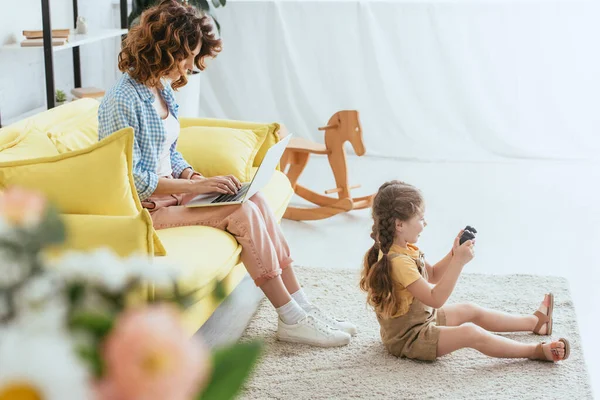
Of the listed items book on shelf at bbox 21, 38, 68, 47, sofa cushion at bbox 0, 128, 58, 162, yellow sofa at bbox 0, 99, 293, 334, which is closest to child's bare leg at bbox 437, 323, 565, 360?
yellow sofa at bbox 0, 99, 293, 334

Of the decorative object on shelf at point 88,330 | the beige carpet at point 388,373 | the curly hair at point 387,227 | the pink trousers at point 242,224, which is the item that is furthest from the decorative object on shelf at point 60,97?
the decorative object on shelf at point 88,330

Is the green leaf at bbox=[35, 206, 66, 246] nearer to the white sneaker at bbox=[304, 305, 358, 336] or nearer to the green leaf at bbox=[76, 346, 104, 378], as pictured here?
the green leaf at bbox=[76, 346, 104, 378]

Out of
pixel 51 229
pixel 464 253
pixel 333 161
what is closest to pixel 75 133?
pixel 464 253

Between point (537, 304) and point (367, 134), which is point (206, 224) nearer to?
point (537, 304)

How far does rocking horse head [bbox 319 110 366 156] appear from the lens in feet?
13.0

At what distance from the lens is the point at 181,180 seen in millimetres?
2627

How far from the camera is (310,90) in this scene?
210 inches

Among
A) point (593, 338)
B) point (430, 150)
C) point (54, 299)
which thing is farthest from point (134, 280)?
point (430, 150)

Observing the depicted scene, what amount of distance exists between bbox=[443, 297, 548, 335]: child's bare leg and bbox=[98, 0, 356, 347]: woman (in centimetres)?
32

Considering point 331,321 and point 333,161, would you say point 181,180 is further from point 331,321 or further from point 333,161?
point 333,161

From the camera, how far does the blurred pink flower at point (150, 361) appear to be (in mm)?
431

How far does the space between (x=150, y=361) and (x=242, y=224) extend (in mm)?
2119

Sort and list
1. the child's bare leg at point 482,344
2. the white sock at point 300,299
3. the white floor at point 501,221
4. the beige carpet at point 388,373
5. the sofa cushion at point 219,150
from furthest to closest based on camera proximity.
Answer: the white floor at point 501,221
the sofa cushion at point 219,150
the white sock at point 300,299
the child's bare leg at point 482,344
the beige carpet at point 388,373

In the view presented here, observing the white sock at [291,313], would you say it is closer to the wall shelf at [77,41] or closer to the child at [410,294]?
the child at [410,294]
